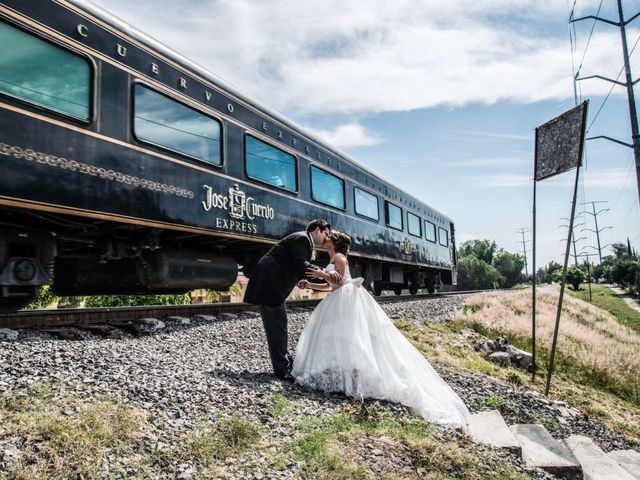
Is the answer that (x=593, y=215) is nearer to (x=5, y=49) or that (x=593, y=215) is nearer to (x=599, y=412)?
(x=599, y=412)

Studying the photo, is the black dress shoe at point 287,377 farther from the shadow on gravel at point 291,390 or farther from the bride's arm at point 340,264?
the bride's arm at point 340,264

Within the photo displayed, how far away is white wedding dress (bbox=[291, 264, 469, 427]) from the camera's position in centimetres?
436

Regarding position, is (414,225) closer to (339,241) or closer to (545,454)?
(339,241)

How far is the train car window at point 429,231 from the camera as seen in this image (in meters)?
19.7

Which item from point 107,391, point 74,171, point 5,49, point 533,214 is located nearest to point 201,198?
point 74,171

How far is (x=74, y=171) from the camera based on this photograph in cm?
544

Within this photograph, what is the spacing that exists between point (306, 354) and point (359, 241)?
807cm

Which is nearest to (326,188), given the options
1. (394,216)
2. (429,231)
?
(394,216)

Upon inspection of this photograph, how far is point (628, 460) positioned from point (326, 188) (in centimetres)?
755

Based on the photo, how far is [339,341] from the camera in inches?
186

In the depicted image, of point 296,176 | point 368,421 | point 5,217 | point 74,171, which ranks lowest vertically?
point 368,421

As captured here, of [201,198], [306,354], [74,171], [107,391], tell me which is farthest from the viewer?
[201,198]

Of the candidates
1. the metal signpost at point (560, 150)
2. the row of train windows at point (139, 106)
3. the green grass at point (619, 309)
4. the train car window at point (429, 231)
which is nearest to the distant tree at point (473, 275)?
the green grass at point (619, 309)

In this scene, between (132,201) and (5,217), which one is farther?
(132,201)
